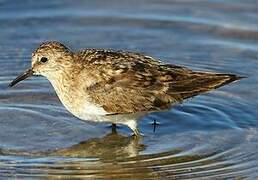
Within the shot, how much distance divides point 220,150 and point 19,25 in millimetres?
4878

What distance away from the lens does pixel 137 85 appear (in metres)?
10.1

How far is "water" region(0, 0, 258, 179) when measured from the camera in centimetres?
950

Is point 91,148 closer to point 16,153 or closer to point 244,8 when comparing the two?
point 16,153

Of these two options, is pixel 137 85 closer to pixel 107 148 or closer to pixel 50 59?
pixel 107 148

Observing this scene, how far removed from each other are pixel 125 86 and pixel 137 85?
0.14m

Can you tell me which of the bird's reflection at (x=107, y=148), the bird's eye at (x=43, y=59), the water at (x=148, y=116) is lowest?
the bird's reflection at (x=107, y=148)

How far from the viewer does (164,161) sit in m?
9.59

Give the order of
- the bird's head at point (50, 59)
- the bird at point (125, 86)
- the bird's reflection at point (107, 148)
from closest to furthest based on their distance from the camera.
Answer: the bird's reflection at point (107, 148) < the bird at point (125, 86) < the bird's head at point (50, 59)

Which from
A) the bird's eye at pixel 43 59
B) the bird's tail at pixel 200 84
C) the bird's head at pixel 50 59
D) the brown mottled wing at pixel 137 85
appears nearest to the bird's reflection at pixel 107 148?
the brown mottled wing at pixel 137 85

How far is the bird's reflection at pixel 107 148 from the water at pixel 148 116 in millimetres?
12

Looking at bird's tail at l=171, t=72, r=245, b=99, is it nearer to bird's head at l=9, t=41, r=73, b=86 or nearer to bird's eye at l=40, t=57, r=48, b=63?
bird's head at l=9, t=41, r=73, b=86

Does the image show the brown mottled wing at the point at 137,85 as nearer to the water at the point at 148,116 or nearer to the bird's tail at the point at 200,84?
the bird's tail at the point at 200,84

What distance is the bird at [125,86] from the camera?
398 inches

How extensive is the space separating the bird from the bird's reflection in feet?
0.72
